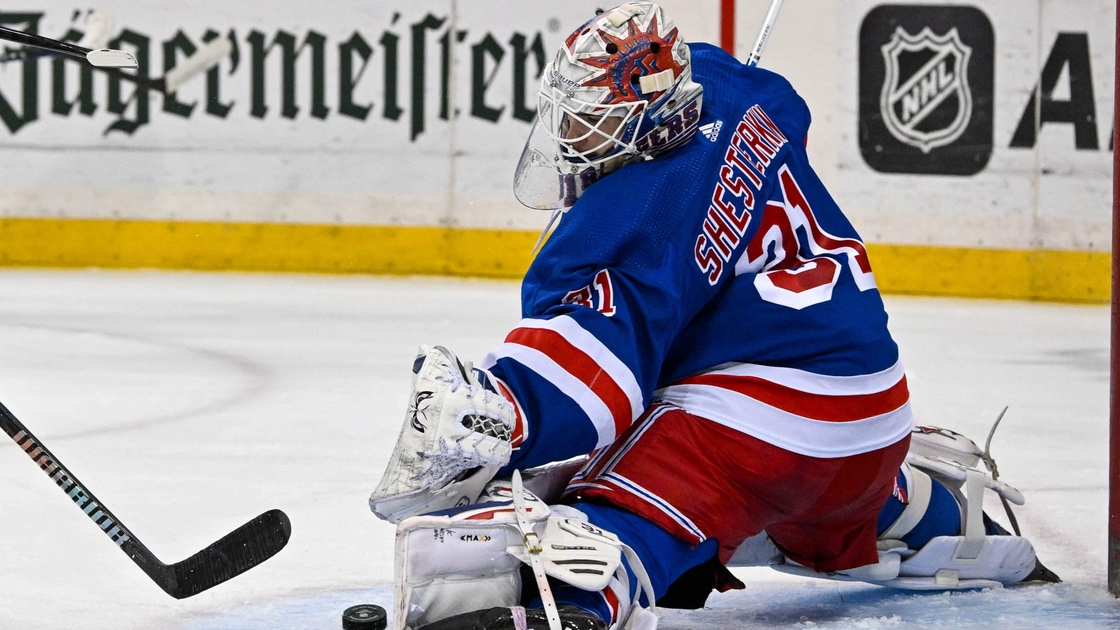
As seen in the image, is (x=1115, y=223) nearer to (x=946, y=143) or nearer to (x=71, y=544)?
(x=71, y=544)

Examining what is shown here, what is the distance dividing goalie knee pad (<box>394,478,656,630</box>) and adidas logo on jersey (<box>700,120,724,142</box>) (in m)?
0.45

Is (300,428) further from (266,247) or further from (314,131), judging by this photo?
(314,131)

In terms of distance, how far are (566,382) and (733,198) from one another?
29cm

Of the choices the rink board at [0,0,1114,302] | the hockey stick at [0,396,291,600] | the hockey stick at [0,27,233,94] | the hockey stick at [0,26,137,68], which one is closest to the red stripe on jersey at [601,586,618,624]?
the hockey stick at [0,396,291,600]

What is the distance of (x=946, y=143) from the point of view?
5.09 meters

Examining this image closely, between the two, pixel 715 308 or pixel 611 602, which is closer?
pixel 611 602

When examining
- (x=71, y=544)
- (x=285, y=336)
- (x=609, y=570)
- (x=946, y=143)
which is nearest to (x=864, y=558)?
(x=609, y=570)

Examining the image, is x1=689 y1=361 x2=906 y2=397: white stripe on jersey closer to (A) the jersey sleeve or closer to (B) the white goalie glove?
(A) the jersey sleeve

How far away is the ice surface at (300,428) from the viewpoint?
181cm

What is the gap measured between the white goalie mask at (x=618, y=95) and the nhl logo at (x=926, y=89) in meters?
3.70

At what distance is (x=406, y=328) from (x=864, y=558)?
2616 millimetres

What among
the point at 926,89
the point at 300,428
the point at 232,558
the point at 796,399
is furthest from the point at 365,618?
the point at 926,89

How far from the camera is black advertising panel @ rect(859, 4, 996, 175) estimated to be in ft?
16.6

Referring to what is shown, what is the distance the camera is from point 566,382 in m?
1.40
